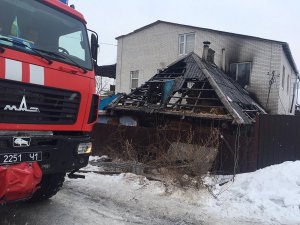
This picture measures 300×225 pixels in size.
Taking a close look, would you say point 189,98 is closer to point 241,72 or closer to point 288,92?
point 241,72

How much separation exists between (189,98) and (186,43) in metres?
A: 9.92

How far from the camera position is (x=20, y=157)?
401cm

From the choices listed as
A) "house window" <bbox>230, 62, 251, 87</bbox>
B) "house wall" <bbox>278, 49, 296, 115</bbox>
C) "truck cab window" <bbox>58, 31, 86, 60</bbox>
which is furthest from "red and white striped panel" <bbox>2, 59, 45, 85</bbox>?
"house wall" <bbox>278, 49, 296, 115</bbox>

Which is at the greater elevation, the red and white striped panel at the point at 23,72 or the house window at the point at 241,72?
the house window at the point at 241,72

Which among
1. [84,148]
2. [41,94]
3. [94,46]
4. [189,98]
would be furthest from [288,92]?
[41,94]

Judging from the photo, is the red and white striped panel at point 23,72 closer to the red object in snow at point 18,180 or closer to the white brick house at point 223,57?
the red object in snow at point 18,180

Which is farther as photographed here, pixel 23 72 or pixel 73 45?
pixel 73 45

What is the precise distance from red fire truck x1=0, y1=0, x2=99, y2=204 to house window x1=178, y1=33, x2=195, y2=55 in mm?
14755

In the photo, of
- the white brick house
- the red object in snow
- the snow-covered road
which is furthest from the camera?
the white brick house

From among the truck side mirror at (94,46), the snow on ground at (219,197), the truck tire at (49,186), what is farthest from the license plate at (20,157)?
the snow on ground at (219,197)

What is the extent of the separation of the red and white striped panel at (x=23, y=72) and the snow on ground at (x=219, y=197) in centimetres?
287

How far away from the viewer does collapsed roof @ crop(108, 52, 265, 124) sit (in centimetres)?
998

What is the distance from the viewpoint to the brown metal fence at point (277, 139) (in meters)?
8.77

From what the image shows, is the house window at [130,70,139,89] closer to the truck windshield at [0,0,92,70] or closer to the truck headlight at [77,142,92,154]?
the truck windshield at [0,0,92,70]
